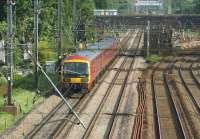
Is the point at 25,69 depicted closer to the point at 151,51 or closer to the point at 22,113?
the point at 22,113

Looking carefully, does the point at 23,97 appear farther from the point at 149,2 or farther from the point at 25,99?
the point at 149,2

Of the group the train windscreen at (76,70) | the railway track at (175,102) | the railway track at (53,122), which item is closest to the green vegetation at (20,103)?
the railway track at (53,122)

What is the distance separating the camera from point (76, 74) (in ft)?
118

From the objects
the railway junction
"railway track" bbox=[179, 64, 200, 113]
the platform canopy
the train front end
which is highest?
the platform canopy

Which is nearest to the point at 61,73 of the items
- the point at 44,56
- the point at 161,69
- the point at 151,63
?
the point at 44,56

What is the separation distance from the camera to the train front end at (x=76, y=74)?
118 ft

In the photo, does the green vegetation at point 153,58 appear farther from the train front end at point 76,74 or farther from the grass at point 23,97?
the train front end at point 76,74

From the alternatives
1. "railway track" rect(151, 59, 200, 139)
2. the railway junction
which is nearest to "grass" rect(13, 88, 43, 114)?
the railway junction

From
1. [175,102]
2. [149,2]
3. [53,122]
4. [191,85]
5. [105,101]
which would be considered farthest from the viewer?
[149,2]

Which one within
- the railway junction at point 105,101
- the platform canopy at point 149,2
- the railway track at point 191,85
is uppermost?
the platform canopy at point 149,2

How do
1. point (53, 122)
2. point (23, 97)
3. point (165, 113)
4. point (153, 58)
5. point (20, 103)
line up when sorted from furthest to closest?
point (153, 58) < point (23, 97) < point (20, 103) < point (165, 113) < point (53, 122)

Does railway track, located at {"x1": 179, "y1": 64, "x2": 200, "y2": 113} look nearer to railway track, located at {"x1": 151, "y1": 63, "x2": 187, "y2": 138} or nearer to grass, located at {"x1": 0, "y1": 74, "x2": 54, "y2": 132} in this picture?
railway track, located at {"x1": 151, "y1": 63, "x2": 187, "y2": 138}

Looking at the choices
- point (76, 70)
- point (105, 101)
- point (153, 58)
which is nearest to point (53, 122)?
point (105, 101)

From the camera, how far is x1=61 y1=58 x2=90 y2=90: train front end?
35.8m
